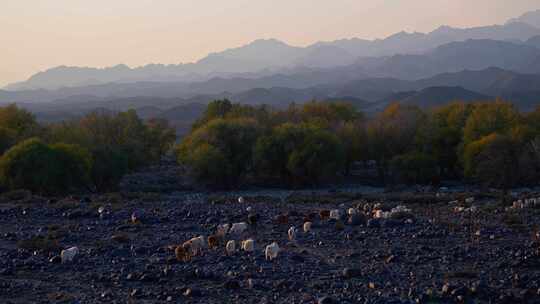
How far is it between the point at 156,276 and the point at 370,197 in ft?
82.8

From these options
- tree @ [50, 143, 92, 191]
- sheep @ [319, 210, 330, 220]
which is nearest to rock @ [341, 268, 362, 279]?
sheep @ [319, 210, 330, 220]

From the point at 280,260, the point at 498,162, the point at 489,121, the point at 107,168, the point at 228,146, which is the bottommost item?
the point at 107,168

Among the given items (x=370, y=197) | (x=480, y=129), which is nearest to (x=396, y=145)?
(x=480, y=129)

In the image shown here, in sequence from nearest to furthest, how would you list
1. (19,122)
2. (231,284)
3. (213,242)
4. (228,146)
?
(231,284), (213,242), (228,146), (19,122)

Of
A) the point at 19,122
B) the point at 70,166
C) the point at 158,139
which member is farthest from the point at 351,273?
the point at 158,139

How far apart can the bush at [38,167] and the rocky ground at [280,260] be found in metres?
13.8

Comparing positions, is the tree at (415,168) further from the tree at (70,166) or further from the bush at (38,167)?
the bush at (38,167)

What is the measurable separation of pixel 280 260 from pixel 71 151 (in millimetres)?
30276

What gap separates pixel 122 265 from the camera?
A: 19281 mm

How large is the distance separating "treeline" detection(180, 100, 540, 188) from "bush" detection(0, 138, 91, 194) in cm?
1041

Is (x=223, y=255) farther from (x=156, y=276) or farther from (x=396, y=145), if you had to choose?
(x=396, y=145)

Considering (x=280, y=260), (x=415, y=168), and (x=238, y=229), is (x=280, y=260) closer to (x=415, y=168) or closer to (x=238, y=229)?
(x=238, y=229)

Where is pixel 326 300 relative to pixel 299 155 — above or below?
above

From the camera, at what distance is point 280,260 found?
19609 millimetres
